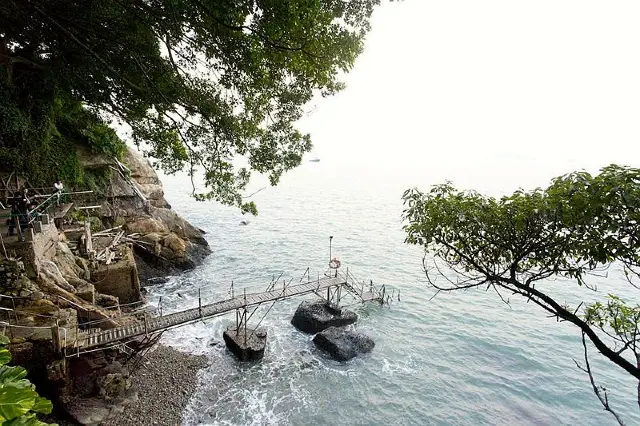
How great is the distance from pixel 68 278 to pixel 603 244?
18.9m

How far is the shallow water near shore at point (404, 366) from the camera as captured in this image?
14.2 meters

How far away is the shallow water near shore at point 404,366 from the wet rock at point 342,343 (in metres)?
0.49

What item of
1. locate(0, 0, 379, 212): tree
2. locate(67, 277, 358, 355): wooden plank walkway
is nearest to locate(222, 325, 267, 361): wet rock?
locate(67, 277, 358, 355): wooden plank walkway

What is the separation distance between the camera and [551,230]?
501cm

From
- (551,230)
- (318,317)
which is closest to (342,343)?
(318,317)

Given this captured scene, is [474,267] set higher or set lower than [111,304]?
higher

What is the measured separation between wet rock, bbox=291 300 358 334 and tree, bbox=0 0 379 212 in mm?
9584

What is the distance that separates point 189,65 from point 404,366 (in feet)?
56.4

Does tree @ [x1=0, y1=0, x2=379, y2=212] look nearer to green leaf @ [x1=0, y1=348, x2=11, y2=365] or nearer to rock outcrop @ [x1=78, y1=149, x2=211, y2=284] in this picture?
green leaf @ [x1=0, y1=348, x2=11, y2=365]

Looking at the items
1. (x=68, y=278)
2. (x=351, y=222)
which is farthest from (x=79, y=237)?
(x=351, y=222)

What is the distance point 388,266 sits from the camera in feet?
104

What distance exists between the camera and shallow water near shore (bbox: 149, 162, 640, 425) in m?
14.2

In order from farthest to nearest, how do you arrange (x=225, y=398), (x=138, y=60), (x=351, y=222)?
(x=351, y=222)
(x=225, y=398)
(x=138, y=60)

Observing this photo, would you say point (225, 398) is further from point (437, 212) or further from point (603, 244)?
point (603, 244)
